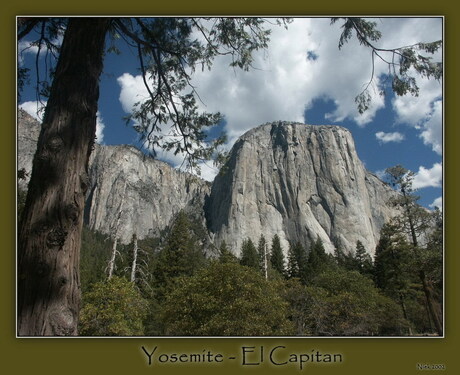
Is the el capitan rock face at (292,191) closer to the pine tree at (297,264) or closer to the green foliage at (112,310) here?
the pine tree at (297,264)

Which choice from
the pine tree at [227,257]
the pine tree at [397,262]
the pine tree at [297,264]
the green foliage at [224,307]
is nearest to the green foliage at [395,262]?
the pine tree at [397,262]

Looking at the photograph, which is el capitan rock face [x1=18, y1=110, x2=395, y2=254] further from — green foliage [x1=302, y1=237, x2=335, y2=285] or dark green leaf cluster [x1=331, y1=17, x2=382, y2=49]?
dark green leaf cluster [x1=331, y1=17, x2=382, y2=49]

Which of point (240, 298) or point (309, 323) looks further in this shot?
point (309, 323)

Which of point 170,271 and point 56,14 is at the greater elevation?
point 56,14

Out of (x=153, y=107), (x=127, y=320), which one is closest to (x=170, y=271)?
(x=127, y=320)

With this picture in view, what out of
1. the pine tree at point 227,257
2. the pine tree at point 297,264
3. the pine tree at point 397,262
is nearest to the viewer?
the pine tree at point 397,262

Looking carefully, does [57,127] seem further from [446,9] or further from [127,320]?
[127,320]
